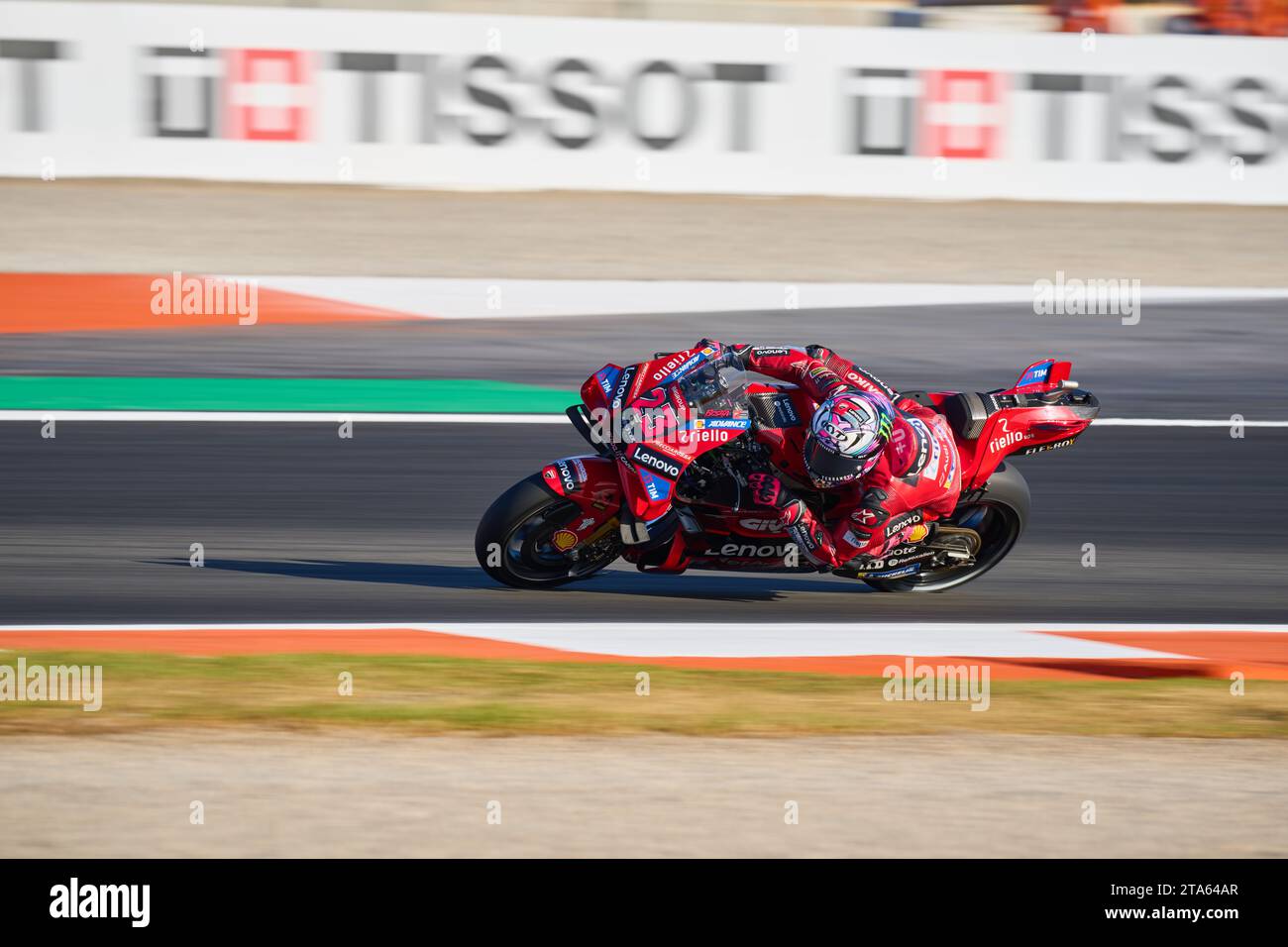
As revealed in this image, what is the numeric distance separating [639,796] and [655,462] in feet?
7.17

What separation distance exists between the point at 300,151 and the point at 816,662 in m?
11.5

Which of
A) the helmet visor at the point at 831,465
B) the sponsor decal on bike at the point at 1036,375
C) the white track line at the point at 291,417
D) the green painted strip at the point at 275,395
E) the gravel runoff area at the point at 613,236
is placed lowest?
the helmet visor at the point at 831,465

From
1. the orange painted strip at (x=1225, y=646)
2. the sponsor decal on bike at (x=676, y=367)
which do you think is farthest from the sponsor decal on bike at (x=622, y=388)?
the orange painted strip at (x=1225, y=646)

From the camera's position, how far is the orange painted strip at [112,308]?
13.4 meters

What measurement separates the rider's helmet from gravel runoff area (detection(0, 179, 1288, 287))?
778cm

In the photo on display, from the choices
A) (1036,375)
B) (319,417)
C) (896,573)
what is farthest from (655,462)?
(319,417)

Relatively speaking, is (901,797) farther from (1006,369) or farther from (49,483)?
(1006,369)

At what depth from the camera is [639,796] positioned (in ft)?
18.2

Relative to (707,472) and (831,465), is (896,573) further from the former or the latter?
(707,472)

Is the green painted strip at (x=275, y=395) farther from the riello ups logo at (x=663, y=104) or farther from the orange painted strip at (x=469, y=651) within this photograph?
the riello ups logo at (x=663, y=104)

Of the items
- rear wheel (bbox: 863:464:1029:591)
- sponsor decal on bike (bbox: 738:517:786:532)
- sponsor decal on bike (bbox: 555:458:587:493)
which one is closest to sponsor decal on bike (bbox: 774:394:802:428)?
sponsor decal on bike (bbox: 738:517:786:532)

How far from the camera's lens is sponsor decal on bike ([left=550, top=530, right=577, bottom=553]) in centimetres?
795

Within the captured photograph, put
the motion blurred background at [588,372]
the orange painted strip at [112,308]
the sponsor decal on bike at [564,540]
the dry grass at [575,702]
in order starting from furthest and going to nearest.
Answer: the orange painted strip at [112,308], the sponsor decal on bike at [564,540], the dry grass at [575,702], the motion blurred background at [588,372]

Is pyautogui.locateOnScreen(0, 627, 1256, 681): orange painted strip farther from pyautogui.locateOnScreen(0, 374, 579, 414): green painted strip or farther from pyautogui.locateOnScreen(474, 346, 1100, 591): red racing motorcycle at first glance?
pyautogui.locateOnScreen(0, 374, 579, 414): green painted strip
